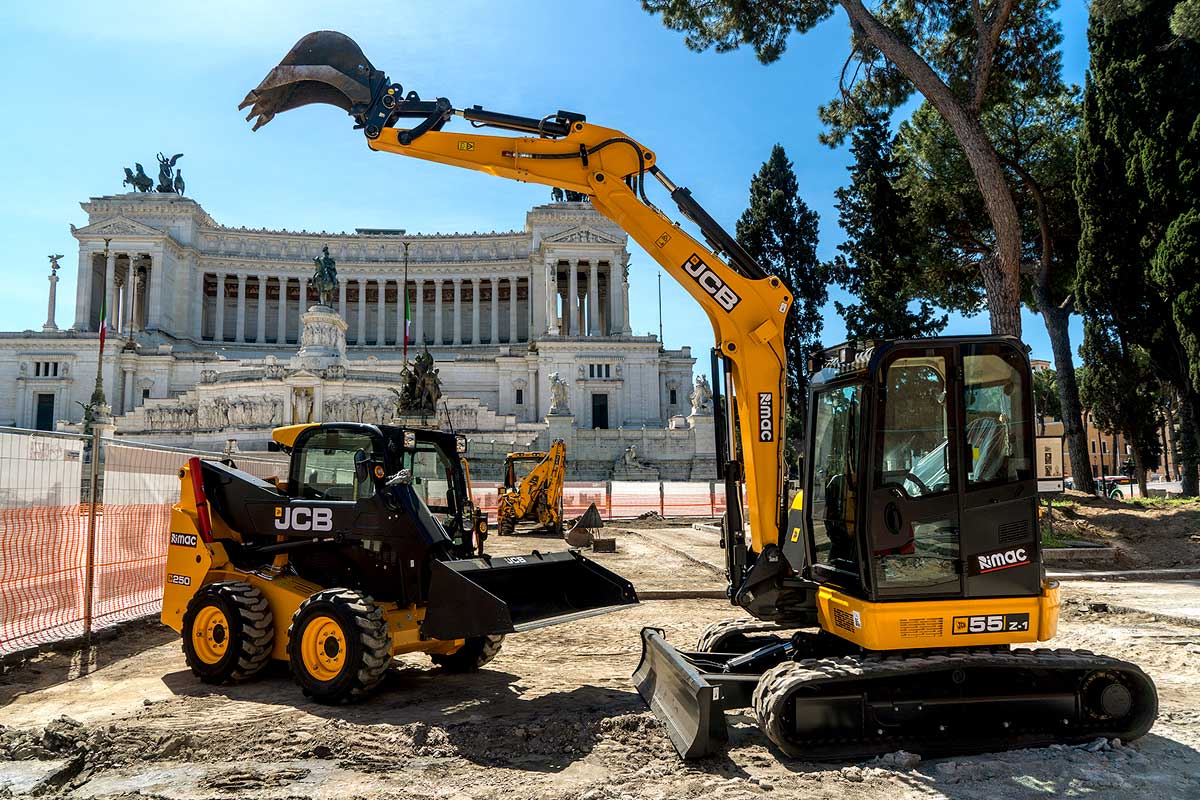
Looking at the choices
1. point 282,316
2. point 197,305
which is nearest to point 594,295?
point 282,316

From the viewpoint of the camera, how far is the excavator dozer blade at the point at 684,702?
4.45 meters

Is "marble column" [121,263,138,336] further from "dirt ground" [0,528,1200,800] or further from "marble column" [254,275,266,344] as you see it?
"dirt ground" [0,528,1200,800]

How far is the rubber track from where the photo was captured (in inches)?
173

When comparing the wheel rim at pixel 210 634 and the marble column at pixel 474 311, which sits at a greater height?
the marble column at pixel 474 311

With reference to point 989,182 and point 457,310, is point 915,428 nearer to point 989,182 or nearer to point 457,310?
point 989,182

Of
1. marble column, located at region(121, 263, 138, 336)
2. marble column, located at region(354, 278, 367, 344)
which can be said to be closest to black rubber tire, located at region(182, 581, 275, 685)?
marble column, located at region(121, 263, 138, 336)

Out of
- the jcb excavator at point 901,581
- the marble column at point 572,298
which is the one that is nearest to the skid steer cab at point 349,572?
the jcb excavator at point 901,581

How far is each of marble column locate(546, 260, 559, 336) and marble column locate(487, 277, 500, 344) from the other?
858cm

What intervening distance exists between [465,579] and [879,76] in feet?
58.0

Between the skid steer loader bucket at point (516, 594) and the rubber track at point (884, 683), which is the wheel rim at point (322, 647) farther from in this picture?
the rubber track at point (884, 683)

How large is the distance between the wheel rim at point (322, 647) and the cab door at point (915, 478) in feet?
12.5

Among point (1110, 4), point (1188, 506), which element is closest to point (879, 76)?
point (1110, 4)

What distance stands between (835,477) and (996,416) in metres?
0.99

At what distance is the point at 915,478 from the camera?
15.6 feet
